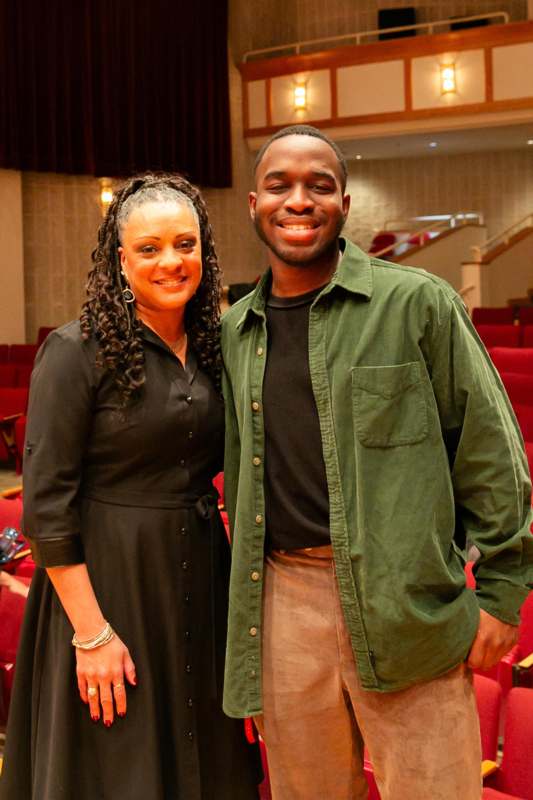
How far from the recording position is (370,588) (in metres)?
1.40

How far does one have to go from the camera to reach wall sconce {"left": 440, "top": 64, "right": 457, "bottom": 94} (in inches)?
436

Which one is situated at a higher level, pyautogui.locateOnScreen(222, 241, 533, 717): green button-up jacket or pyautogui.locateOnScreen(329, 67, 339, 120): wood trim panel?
pyautogui.locateOnScreen(329, 67, 339, 120): wood trim panel

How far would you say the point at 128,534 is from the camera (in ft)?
5.26

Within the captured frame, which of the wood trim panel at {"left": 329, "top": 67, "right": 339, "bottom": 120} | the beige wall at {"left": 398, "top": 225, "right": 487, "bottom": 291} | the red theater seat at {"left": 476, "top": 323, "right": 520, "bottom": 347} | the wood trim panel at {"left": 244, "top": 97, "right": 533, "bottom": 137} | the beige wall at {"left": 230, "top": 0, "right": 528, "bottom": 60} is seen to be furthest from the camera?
the beige wall at {"left": 230, "top": 0, "right": 528, "bottom": 60}

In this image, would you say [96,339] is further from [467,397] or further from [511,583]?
[511,583]

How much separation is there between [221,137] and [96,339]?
11.0 m

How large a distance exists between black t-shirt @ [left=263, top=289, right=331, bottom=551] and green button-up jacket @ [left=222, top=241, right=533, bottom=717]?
33mm

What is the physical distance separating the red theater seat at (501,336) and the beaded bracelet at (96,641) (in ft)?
20.1

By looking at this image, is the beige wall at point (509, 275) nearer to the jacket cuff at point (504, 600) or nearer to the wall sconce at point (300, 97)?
the wall sconce at point (300, 97)

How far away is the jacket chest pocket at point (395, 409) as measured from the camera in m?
1.40

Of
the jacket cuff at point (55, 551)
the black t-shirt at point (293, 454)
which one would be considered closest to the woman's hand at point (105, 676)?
the jacket cuff at point (55, 551)

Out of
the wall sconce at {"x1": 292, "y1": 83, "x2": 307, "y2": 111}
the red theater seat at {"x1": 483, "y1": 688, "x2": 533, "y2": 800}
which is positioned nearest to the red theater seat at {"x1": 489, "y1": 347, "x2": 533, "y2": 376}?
the red theater seat at {"x1": 483, "y1": 688, "x2": 533, "y2": 800}

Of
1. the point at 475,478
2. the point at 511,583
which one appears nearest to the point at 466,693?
the point at 511,583

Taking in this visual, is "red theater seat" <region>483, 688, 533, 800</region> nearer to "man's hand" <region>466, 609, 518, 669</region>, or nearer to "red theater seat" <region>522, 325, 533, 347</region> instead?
"man's hand" <region>466, 609, 518, 669</region>
